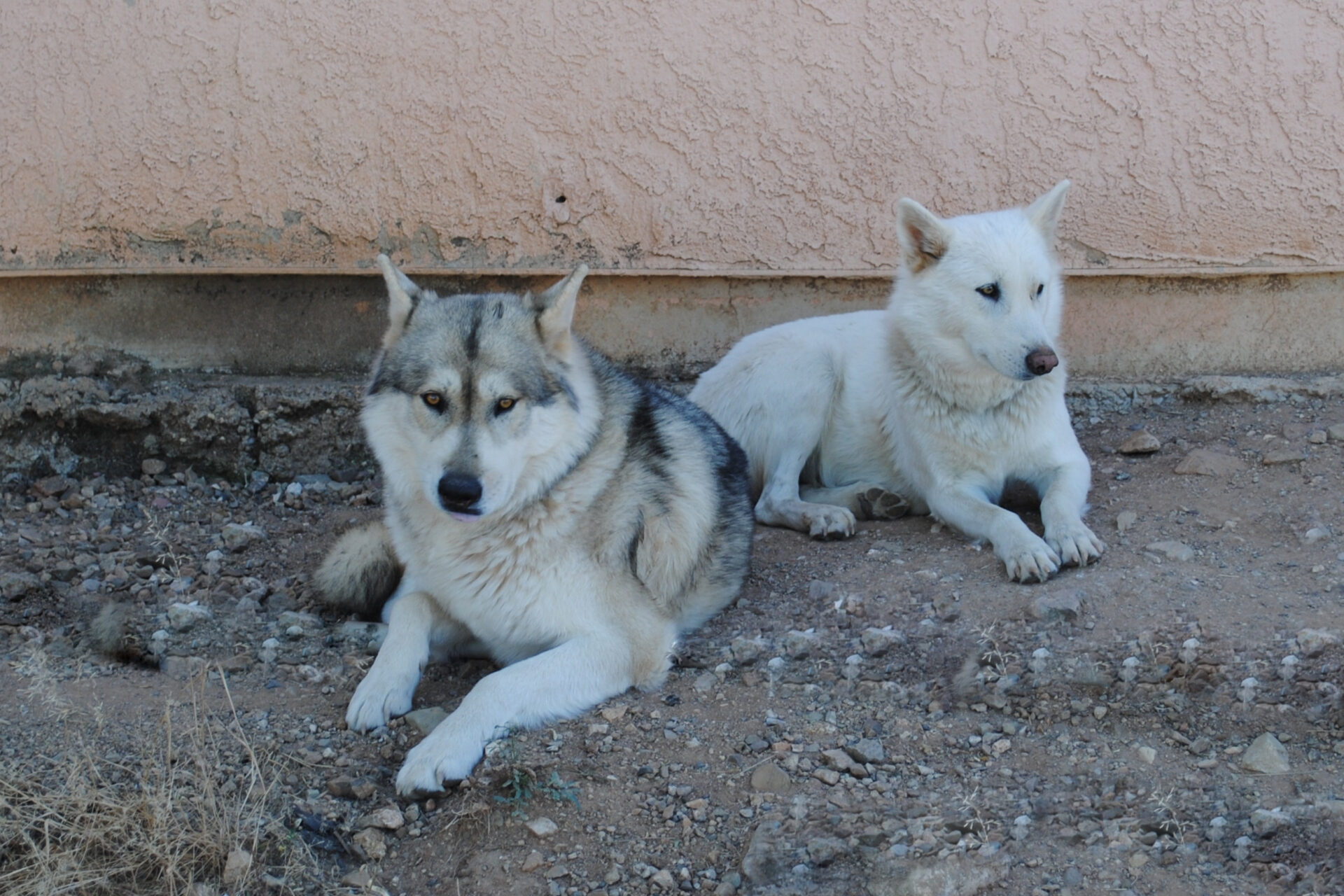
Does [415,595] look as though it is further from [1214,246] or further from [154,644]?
[1214,246]

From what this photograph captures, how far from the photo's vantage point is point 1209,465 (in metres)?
4.63

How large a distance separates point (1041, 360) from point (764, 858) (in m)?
2.05

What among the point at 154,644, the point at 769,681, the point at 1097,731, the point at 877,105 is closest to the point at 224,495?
the point at 154,644

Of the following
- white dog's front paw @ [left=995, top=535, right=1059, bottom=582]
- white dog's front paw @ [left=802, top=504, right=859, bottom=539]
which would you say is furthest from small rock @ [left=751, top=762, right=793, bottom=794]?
white dog's front paw @ [left=802, top=504, right=859, bottom=539]

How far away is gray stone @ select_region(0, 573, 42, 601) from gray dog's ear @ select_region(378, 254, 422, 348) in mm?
1831

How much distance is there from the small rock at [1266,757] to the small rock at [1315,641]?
0.34 metres

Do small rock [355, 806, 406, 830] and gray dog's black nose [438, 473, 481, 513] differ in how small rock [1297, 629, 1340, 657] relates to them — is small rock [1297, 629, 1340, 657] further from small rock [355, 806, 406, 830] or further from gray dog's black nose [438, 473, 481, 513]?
small rock [355, 806, 406, 830]

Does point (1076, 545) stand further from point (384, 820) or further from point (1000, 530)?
point (384, 820)

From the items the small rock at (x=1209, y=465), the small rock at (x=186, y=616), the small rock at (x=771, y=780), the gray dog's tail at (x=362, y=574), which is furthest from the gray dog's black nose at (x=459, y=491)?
the small rock at (x=1209, y=465)

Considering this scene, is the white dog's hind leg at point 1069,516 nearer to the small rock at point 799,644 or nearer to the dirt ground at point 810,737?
the dirt ground at point 810,737

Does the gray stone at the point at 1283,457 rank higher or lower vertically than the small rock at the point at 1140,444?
higher

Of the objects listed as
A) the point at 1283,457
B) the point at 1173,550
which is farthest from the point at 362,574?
the point at 1283,457

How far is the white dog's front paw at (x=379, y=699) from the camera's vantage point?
10.6ft

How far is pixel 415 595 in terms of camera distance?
3654mm
